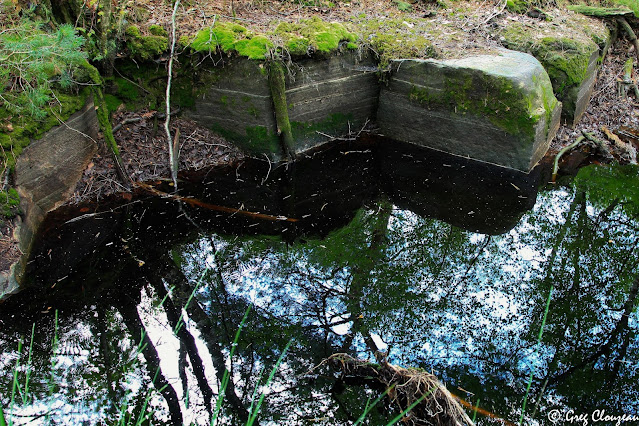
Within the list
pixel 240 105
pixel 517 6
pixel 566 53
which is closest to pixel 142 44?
pixel 240 105

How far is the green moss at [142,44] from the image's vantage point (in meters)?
6.00

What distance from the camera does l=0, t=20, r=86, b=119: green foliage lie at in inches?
181

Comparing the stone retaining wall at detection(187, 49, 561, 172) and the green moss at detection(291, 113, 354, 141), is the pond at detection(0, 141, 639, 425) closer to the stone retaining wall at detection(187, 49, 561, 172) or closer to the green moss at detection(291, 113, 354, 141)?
the stone retaining wall at detection(187, 49, 561, 172)

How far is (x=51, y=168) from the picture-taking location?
5.16m

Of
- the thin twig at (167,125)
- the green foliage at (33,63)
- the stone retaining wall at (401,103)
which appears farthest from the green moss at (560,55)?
the green foliage at (33,63)

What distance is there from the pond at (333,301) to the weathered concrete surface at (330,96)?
0.78 meters

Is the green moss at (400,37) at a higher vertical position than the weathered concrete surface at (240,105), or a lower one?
higher

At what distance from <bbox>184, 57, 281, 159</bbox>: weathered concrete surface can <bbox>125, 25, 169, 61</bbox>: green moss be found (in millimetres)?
574

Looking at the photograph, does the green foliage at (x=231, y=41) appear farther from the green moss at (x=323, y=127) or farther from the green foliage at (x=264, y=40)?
the green moss at (x=323, y=127)

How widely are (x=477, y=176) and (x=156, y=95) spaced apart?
4.25m

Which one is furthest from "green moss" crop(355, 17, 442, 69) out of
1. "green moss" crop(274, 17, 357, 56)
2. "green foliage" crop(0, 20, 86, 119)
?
"green foliage" crop(0, 20, 86, 119)

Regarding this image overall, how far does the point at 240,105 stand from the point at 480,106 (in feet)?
9.88

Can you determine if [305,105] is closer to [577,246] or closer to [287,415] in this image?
[577,246]

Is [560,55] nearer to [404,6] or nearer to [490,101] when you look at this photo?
[490,101]
